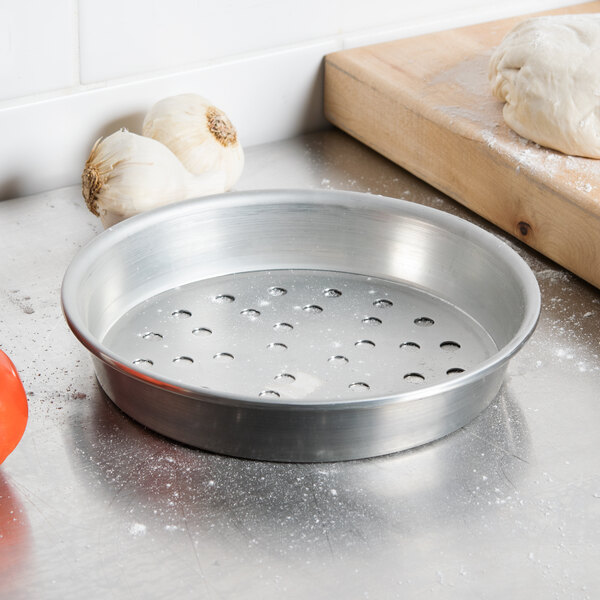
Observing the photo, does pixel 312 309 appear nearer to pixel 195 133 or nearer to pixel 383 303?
pixel 383 303

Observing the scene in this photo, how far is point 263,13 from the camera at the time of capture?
3.09ft

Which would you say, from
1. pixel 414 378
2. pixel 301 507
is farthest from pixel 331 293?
pixel 301 507

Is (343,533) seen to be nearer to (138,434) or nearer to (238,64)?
(138,434)

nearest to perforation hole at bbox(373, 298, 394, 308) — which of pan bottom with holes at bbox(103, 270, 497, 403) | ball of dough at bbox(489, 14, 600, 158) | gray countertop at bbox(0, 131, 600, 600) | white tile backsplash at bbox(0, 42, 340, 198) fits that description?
pan bottom with holes at bbox(103, 270, 497, 403)

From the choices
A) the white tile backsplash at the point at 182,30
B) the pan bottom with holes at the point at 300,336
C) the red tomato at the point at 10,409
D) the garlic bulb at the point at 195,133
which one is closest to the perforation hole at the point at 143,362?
the pan bottom with holes at the point at 300,336

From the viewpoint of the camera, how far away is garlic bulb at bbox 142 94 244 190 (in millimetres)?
811

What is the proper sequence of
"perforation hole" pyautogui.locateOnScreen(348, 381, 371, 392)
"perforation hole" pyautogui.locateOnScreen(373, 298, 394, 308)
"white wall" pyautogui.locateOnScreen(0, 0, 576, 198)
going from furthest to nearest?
"white wall" pyautogui.locateOnScreen(0, 0, 576, 198), "perforation hole" pyautogui.locateOnScreen(373, 298, 394, 308), "perforation hole" pyautogui.locateOnScreen(348, 381, 371, 392)

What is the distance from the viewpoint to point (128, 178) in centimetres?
76

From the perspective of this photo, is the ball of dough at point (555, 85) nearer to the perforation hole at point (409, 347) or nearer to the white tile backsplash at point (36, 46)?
the perforation hole at point (409, 347)

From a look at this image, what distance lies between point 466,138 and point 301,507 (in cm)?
43

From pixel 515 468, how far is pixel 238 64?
1.74ft

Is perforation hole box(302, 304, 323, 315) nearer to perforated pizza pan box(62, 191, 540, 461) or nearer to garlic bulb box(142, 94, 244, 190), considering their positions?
perforated pizza pan box(62, 191, 540, 461)

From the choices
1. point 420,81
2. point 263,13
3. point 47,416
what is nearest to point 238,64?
point 263,13

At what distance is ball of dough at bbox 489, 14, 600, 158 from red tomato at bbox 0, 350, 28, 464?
50 cm
